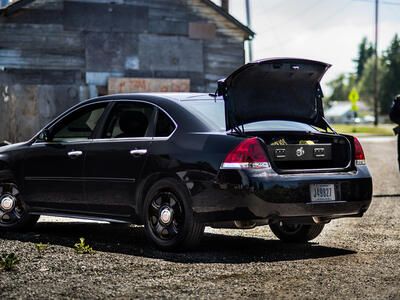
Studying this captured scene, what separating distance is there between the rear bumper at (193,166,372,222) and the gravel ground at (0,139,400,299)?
40 cm

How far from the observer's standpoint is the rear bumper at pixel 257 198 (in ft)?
26.5

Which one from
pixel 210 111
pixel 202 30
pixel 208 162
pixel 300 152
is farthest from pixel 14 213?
pixel 202 30

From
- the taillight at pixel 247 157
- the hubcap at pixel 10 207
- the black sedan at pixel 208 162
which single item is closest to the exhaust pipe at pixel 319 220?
the black sedan at pixel 208 162

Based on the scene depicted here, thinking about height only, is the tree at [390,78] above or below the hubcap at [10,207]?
below

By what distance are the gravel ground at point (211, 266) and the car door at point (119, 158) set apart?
44 cm

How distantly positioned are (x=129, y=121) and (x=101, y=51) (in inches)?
683

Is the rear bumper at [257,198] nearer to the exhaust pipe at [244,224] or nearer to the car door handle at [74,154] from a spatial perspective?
the exhaust pipe at [244,224]

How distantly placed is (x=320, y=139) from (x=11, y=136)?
652 inches

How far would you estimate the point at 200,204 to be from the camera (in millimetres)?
8258

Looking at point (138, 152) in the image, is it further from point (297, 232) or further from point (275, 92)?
point (297, 232)

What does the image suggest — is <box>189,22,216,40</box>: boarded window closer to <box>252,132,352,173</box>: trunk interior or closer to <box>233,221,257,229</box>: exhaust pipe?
<box>252,132,352,173</box>: trunk interior

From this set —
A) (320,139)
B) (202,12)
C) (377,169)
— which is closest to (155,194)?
(320,139)

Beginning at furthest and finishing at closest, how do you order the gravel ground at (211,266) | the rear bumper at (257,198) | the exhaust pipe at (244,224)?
1. the exhaust pipe at (244,224)
2. the rear bumper at (257,198)
3. the gravel ground at (211,266)

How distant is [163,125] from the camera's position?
8891mm
